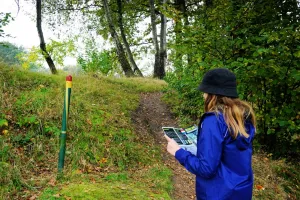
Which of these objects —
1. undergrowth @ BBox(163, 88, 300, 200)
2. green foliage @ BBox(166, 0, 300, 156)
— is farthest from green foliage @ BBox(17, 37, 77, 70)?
undergrowth @ BBox(163, 88, 300, 200)

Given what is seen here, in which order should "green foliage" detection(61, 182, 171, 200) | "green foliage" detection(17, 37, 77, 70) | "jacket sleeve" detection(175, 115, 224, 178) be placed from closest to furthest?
"jacket sleeve" detection(175, 115, 224, 178)
"green foliage" detection(61, 182, 171, 200)
"green foliage" detection(17, 37, 77, 70)

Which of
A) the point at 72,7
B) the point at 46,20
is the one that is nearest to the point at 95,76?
the point at 46,20

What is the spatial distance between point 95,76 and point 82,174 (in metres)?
6.16

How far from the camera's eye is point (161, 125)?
7234 millimetres

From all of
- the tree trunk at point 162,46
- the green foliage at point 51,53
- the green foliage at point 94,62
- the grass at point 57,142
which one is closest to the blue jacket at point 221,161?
the grass at point 57,142

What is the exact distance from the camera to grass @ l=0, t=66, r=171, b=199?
3469 millimetres

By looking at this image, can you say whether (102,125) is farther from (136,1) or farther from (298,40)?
(136,1)

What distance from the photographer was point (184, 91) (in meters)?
8.22

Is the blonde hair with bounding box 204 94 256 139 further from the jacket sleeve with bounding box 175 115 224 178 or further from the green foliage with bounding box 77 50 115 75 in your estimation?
the green foliage with bounding box 77 50 115 75

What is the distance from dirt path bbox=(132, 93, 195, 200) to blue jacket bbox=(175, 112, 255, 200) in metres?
2.20

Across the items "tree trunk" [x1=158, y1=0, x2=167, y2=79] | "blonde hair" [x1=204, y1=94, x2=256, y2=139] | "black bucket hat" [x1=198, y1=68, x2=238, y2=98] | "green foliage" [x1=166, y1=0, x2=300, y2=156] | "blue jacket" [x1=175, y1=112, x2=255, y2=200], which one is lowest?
"blue jacket" [x1=175, y1=112, x2=255, y2=200]

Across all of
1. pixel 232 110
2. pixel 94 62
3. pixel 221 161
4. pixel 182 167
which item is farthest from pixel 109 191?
pixel 94 62

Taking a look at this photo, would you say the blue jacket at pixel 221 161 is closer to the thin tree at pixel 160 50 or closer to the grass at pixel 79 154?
the grass at pixel 79 154

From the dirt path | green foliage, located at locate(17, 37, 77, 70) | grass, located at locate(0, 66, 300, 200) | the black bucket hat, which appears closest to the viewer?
the black bucket hat
